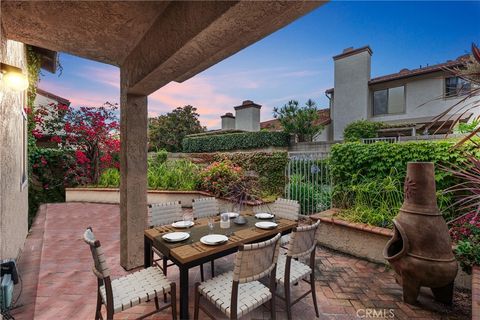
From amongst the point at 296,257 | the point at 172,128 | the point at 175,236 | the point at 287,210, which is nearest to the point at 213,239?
the point at 175,236

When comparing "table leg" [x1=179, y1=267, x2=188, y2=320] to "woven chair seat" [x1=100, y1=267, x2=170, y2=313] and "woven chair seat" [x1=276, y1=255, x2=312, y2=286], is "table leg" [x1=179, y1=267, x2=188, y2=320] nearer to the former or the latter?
"woven chair seat" [x1=100, y1=267, x2=170, y2=313]

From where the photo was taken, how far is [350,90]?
45.6ft

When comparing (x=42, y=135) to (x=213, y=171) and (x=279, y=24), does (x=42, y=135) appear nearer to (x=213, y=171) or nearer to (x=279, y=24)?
(x=213, y=171)

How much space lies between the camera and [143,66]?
2.55m

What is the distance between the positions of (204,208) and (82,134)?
6.69 meters

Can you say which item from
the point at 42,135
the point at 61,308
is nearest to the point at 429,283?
the point at 61,308

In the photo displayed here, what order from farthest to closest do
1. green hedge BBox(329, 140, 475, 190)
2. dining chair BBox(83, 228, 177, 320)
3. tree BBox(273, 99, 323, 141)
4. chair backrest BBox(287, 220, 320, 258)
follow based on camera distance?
tree BBox(273, 99, 323, 141)
green hedge BBox(329, 140, 475, 190)
chair backrest BBox(287, 220, 320, 258)
dining chair BBox(83, 228, 177, 320)

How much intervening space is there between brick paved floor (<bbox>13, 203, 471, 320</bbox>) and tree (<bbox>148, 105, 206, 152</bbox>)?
13.2 meters

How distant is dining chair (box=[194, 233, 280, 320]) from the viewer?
5.85ft

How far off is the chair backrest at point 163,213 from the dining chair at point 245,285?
140cm

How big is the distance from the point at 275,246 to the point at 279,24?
6.07ft

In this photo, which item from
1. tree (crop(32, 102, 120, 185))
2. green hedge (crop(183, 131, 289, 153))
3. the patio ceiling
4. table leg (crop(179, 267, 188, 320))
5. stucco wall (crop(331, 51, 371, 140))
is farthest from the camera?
stucco wall (crop(331, 51, 371, 140))

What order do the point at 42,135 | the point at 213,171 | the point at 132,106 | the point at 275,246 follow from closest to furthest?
1. the point at 275,246
2. the point at 132,106
3. the point at 213,171
4. the point at 42,135

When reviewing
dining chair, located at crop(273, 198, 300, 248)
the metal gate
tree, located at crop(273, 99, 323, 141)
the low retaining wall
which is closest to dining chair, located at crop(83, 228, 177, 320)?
dining chair, located at crop(273, 198, 300, 248)
